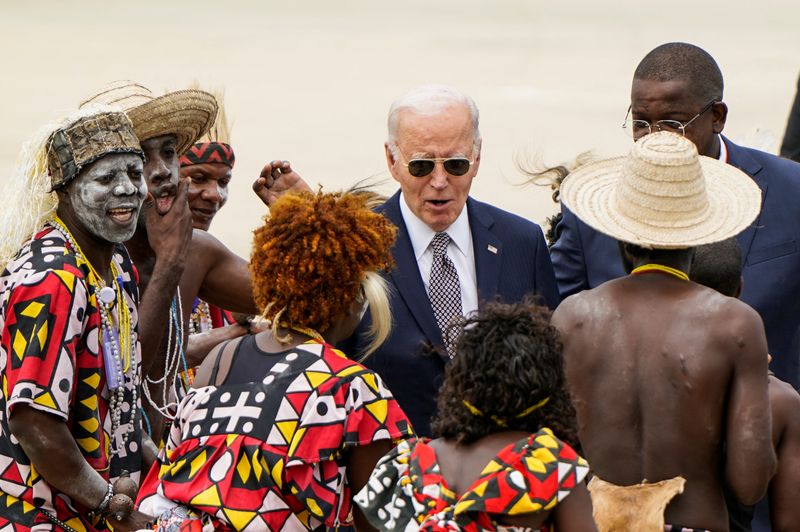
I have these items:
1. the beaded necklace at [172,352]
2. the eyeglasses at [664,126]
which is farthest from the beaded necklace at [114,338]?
the eyeglasses at [664,126]

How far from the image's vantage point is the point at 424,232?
570 cm

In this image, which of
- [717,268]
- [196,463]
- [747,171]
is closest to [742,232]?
[747,171]

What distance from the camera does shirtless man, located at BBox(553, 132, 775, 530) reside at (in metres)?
4.33

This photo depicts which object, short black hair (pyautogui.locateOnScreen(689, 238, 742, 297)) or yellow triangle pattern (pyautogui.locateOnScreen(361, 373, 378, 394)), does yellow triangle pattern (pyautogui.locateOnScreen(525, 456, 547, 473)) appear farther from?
short black hair (pyautogui.locateOnScreen(689, 238, 742, 297))

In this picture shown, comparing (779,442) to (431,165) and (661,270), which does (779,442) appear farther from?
(431,165)

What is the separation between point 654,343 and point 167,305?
2.23m

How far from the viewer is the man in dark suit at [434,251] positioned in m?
5.51

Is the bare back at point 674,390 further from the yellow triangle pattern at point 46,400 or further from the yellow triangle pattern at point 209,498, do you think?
the yellow triangle pattern at point 46,400

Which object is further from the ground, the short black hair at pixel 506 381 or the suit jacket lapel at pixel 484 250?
the short black hair at pixel 506 381

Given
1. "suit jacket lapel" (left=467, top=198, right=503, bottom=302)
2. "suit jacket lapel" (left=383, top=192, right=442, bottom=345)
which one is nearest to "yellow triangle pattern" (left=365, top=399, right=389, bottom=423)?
"suit jacket lapel" (left=383, top=192, right=442, bottom=345)

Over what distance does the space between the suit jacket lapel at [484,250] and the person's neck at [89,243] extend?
59.4 inches

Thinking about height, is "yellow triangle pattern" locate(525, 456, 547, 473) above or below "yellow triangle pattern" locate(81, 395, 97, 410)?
above

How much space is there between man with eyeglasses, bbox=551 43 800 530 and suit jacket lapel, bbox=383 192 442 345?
33.5 inches

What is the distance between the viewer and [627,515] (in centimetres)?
443
